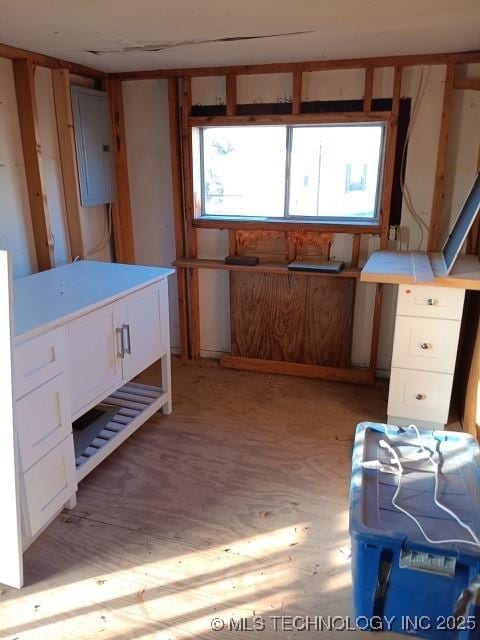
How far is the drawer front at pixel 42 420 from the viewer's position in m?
1.84

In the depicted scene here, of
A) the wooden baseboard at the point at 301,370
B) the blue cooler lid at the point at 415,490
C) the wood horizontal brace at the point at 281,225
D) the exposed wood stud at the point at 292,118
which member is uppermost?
the exposed wood stud at the point at 292,118

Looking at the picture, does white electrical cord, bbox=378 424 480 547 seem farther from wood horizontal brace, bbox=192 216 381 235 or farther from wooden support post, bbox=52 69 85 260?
wooden support post, bbox=52 69 85 260

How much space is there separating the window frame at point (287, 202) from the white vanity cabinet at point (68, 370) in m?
0.91

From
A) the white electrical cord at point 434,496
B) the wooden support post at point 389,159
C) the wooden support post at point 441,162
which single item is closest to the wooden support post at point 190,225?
the wooden support post at point 389,159

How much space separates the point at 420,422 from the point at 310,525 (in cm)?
99

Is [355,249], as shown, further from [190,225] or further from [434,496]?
[434,496]

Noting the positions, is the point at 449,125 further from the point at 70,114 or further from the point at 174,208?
the point at 70,114

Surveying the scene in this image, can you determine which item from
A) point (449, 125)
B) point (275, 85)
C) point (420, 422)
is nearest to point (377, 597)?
point (420, 422)

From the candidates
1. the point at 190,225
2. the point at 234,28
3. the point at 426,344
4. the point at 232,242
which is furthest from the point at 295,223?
the point at 234,28

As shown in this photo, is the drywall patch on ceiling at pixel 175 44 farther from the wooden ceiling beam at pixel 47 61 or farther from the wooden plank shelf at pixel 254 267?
the wooden plank shelf at pixel 254 267

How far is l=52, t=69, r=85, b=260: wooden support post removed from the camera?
304cm

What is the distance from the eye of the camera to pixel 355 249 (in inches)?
132

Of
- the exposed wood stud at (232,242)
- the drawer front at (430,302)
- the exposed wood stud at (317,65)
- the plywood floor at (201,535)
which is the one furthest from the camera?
the exposed wood stud at (232,242)

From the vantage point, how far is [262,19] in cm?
213
